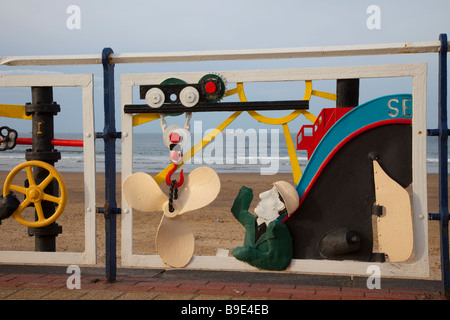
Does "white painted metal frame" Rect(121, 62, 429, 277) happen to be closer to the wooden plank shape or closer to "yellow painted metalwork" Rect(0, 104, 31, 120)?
the wooden plank shape

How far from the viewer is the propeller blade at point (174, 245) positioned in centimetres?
454

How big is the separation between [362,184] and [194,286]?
5.22 ft

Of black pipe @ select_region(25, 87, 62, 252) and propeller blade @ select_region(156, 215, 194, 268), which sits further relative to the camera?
black pipe @ select_region(25, 87, 62, 252)

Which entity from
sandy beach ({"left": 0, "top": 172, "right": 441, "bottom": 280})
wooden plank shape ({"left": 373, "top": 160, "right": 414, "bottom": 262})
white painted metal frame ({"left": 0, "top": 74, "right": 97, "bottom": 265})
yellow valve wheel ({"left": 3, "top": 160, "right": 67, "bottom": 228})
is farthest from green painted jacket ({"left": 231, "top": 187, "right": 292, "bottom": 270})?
sandy beach ({"left": 0, "top": 172, "right": 441, "bottom": 280})

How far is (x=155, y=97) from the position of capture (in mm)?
4551

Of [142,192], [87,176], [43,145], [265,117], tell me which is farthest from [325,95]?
[43,145]

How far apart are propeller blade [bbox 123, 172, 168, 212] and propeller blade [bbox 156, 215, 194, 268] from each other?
0.69 feet

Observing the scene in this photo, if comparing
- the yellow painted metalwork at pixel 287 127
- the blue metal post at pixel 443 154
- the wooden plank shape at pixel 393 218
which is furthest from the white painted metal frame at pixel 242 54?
the wooden plank shape at pixel 393 218

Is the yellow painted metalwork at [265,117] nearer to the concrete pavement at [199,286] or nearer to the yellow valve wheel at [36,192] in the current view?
the concrete pavement at [199,286]

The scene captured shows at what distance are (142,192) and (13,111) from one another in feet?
4.98

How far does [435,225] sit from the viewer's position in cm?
946

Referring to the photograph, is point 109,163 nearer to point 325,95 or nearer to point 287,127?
point 287,127

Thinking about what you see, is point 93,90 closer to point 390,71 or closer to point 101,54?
point 101,54

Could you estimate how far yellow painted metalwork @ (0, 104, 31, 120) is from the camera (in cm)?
500
